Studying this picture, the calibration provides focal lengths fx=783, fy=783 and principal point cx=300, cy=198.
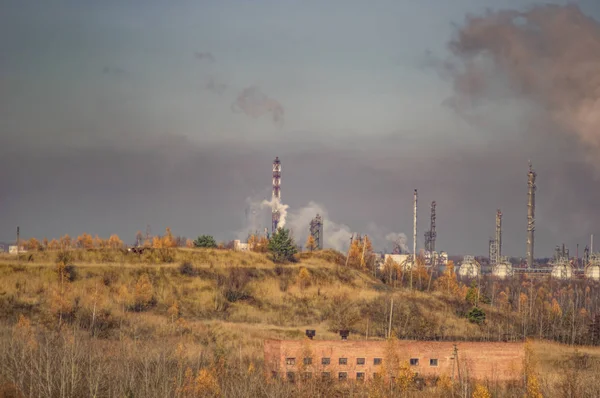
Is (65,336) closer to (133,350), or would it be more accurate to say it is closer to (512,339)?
(133,350)

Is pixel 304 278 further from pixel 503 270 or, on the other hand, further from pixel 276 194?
pixel 503 270

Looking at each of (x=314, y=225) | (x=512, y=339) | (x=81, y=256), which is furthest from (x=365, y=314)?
(x=314, y=225)

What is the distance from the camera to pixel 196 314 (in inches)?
2734

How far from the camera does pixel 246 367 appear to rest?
53562 millimetres

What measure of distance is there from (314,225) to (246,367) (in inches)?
3413

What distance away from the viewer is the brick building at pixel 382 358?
174 feet

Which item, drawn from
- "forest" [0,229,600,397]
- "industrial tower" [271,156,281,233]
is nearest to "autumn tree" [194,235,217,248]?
"forest" [0,229,600,397]

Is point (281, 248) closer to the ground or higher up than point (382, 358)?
higher up

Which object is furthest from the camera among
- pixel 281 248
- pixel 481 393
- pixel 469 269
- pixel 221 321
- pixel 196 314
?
pixel 469 269

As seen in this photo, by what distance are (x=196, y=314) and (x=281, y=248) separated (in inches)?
763

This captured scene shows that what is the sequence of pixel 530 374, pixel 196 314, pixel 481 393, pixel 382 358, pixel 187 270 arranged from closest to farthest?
pixel 481 393 < pixel 530 374 < pixel 382 358 < pixel 196 314 < pixel 187 270

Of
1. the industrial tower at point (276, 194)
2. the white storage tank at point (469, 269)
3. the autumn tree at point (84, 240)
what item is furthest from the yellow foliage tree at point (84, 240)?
the white storage tank at point (469, 269)

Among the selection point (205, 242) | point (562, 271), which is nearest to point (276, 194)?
point (205, 242)

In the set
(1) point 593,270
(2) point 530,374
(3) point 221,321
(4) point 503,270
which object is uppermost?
(1) point 593,270
